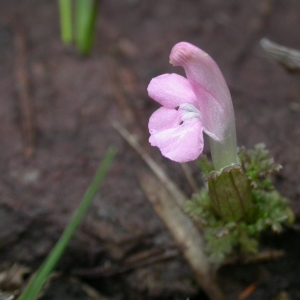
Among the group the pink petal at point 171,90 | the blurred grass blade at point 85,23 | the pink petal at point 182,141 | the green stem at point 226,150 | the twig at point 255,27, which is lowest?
the green stem at point 226,150

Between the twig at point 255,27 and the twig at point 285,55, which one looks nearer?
the twig at point 285,55

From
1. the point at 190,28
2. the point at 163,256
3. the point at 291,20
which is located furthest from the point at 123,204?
the point at 291,20

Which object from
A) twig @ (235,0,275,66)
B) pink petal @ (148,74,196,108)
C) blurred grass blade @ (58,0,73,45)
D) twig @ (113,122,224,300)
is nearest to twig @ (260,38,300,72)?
twig @ (235,0,275,66)

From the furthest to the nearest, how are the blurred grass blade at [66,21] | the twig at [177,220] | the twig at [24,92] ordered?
1. the blurred grass blade at [66,21]
2. the twig at [24,92]
3. the twig at [177,220]

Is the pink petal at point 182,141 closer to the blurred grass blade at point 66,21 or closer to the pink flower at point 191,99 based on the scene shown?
the pink flower at point 191,99

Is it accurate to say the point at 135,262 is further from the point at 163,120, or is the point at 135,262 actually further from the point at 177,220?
the point at 163,120

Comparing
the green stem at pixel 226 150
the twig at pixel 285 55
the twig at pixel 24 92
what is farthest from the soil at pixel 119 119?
the green stem at pixel 226 150

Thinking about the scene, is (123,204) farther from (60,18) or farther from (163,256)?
(60,18)
